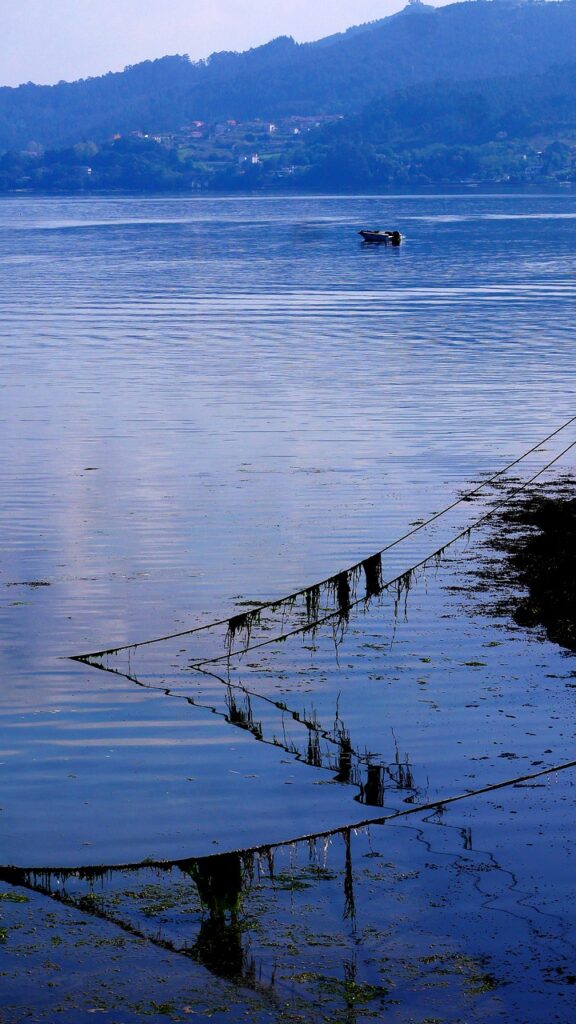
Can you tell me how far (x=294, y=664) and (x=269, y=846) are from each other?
563cm

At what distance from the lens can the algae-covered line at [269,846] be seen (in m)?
11.3

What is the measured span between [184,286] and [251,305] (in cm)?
1608

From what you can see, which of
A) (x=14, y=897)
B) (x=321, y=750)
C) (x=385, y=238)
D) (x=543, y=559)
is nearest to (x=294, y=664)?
(x=321, y=750)

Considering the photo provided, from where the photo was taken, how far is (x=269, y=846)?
11.8m

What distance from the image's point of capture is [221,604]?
65.8ft

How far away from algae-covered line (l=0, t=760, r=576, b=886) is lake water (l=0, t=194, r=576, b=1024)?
0.30 feet

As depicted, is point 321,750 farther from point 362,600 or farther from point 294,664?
point 362,600

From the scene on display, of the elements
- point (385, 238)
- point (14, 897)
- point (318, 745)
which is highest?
point (385, 238)

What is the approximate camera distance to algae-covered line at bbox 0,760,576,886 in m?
11.3

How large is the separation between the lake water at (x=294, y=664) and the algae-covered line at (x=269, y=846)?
0.09m

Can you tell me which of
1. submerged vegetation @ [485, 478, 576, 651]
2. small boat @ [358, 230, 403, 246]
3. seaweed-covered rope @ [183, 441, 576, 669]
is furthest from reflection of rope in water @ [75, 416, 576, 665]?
small boat @ [358, 230, 403, 246]

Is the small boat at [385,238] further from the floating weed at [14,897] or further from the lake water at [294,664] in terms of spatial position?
the floating weed at [14,897]

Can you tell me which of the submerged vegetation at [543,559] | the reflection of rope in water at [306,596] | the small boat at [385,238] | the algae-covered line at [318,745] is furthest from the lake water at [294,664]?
the small boat at [385,238]

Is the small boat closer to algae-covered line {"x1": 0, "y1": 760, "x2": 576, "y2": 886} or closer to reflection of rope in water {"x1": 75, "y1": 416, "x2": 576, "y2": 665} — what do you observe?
reflection of rope in water {"x1": 75, "y1": 416, "x2": 576, "y2": 665}
